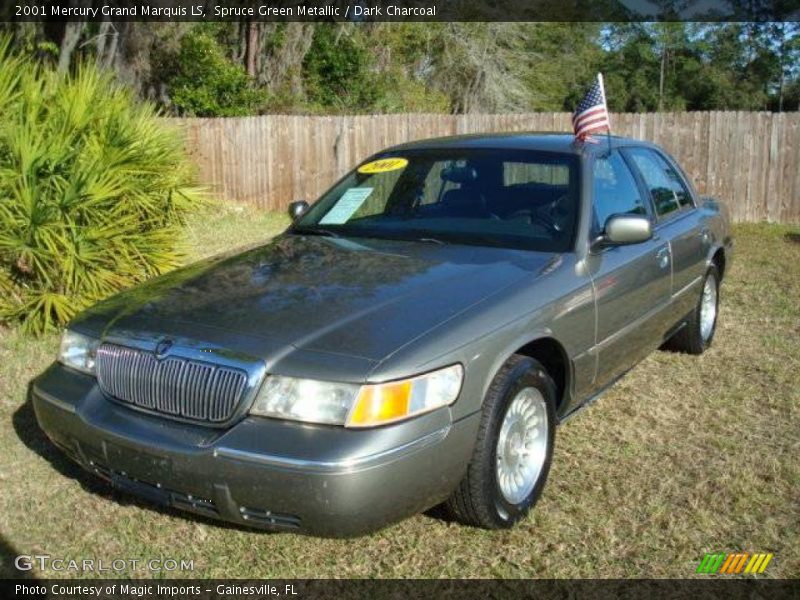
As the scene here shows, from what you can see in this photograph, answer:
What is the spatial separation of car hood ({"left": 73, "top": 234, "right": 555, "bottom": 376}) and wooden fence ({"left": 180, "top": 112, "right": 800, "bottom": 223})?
7.82m

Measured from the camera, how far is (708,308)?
237 inches

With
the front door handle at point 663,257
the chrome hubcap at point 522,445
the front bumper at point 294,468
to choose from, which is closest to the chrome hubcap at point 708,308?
the front door handle at point 663,257

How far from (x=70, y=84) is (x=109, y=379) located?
4.32 meters

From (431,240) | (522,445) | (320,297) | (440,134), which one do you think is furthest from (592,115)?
(440,134)

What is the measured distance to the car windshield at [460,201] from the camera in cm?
409

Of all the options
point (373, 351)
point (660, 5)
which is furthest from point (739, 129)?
Answer: point (660, 5)

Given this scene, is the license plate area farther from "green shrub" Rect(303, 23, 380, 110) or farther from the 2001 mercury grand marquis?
"green shrub" Rect(303, 23, 380, 110)

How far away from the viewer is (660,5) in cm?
4603

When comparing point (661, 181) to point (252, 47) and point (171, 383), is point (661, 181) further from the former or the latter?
point (252, 47)

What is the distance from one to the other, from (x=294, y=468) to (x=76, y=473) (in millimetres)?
1759

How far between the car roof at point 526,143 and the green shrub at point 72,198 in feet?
8.55

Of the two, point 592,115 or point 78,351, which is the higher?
point 592,115

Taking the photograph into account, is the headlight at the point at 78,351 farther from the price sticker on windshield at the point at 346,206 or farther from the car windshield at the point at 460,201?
the price sticker on windshield at the point at 346,206

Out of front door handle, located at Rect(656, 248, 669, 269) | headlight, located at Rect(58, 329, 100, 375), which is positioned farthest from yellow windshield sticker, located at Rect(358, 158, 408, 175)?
headlight, located at Rect(58, 329, 100, 375)
